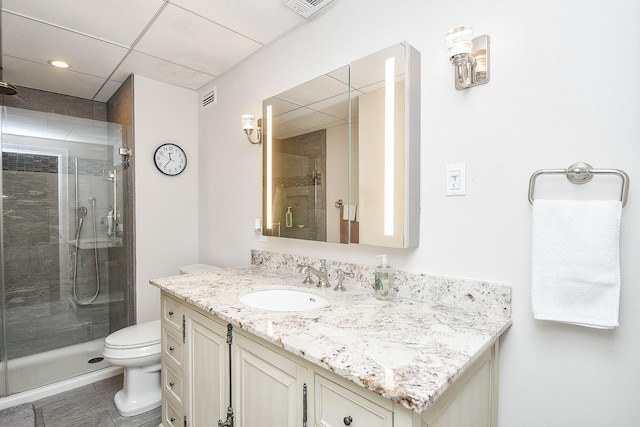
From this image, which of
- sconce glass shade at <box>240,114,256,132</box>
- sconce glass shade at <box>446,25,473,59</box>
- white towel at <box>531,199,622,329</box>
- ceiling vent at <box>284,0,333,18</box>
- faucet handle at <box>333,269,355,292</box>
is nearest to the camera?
white towel at <box>531,199,622,329</box>

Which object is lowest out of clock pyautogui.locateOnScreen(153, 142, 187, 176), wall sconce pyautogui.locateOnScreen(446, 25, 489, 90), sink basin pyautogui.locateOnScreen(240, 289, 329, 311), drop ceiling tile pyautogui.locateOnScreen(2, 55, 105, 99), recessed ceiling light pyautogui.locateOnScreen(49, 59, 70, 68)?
sink basin pyautogui.locateOnScreen(240, 289, 329, 311)

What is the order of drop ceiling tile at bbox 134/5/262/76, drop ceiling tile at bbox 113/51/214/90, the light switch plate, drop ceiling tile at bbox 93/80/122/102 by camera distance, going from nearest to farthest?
the light switch plate, drop ceiling tile at bbox 134/5/262/76, drop ceiling tile at bbox 113/51/214/90, drop ceiling tile at bbox 93/80/122/102

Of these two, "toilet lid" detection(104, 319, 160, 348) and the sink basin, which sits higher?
the sink basin

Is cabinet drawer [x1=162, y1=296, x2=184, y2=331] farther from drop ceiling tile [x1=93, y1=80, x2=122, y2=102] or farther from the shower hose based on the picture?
drop ceiling tile [x1=93, y1=80, x2=122, y2=102]

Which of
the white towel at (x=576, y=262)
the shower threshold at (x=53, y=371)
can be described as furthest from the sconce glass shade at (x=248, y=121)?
the shower threshold at (x=53, y=371)

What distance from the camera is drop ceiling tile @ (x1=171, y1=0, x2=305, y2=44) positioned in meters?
1.69

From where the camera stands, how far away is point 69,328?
8.64ft

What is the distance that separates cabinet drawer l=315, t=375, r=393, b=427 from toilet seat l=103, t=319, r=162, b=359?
1.54 metres

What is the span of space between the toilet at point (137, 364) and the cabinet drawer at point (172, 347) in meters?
0.33

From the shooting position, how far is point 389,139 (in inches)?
53.4

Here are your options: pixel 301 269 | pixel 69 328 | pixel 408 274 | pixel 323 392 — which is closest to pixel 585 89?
pixel 408 274

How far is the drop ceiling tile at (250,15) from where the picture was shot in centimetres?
169

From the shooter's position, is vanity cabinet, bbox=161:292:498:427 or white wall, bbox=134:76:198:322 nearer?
vanity cabinet, bbox=161:292:498:427

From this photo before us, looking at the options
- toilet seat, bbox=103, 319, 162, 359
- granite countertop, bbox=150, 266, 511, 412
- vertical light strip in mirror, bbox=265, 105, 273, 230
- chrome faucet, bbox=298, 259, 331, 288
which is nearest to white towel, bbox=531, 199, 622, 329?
granite countertop, bbox=150, 266, 511, 412
